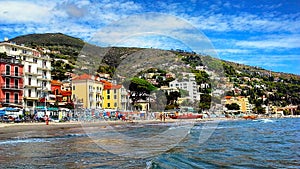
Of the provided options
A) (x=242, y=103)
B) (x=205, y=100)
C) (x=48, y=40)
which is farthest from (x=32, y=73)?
(x=48, y=40)

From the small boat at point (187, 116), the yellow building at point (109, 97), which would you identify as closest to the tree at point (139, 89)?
the yellow building at point (109, 97)

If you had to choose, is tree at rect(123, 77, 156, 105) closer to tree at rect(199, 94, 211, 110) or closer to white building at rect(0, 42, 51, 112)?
tree at rect(199, 94, 211, 110)

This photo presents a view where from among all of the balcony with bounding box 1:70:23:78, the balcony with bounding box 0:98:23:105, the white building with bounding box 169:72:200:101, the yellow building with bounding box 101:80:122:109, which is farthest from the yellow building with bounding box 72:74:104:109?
the white building with bounding box 169:72:200:101

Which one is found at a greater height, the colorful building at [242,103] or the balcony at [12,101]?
the balcony at [12,101]

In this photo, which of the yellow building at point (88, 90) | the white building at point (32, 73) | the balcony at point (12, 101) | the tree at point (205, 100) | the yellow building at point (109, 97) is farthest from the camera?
the yellow building at point (109, 97)

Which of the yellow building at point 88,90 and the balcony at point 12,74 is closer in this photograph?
the balcony at point 12,74

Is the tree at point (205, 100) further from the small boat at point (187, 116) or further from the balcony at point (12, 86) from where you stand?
the balcony at point (12, 86)

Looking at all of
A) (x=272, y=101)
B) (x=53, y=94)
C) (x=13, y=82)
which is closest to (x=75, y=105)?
(x=53, y=94)

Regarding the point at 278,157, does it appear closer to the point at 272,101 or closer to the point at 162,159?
the point at 162,159

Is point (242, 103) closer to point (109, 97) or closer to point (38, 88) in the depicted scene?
point (109, 97)
